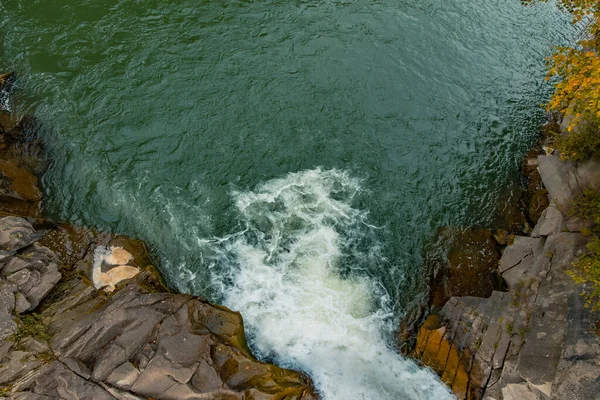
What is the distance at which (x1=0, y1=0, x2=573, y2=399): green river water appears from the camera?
1892cm

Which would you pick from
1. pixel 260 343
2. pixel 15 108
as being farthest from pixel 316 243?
pixel 15 108

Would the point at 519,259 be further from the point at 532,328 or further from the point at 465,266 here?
the point at 532,328

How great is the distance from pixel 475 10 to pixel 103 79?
93.6 ft

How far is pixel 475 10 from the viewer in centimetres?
3391

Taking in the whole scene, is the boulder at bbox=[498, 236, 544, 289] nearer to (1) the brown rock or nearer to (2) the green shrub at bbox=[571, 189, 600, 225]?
(1) the brown rock

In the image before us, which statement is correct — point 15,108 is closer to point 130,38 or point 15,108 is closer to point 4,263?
point 130,38

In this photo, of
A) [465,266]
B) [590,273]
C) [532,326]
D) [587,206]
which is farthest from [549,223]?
[532,326]

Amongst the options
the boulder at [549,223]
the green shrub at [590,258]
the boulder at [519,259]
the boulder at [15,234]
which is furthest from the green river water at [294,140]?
the green shrub at [590,258]

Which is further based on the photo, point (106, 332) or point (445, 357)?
point (445, 357)

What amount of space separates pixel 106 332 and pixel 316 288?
8735mm

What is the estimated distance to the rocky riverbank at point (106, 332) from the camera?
46.5 ft

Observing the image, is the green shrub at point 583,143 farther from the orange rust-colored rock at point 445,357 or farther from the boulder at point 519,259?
the orange rust-colored rock at point 445,357

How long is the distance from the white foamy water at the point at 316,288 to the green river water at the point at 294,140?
7 cm

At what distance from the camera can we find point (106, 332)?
15344 millimetres
